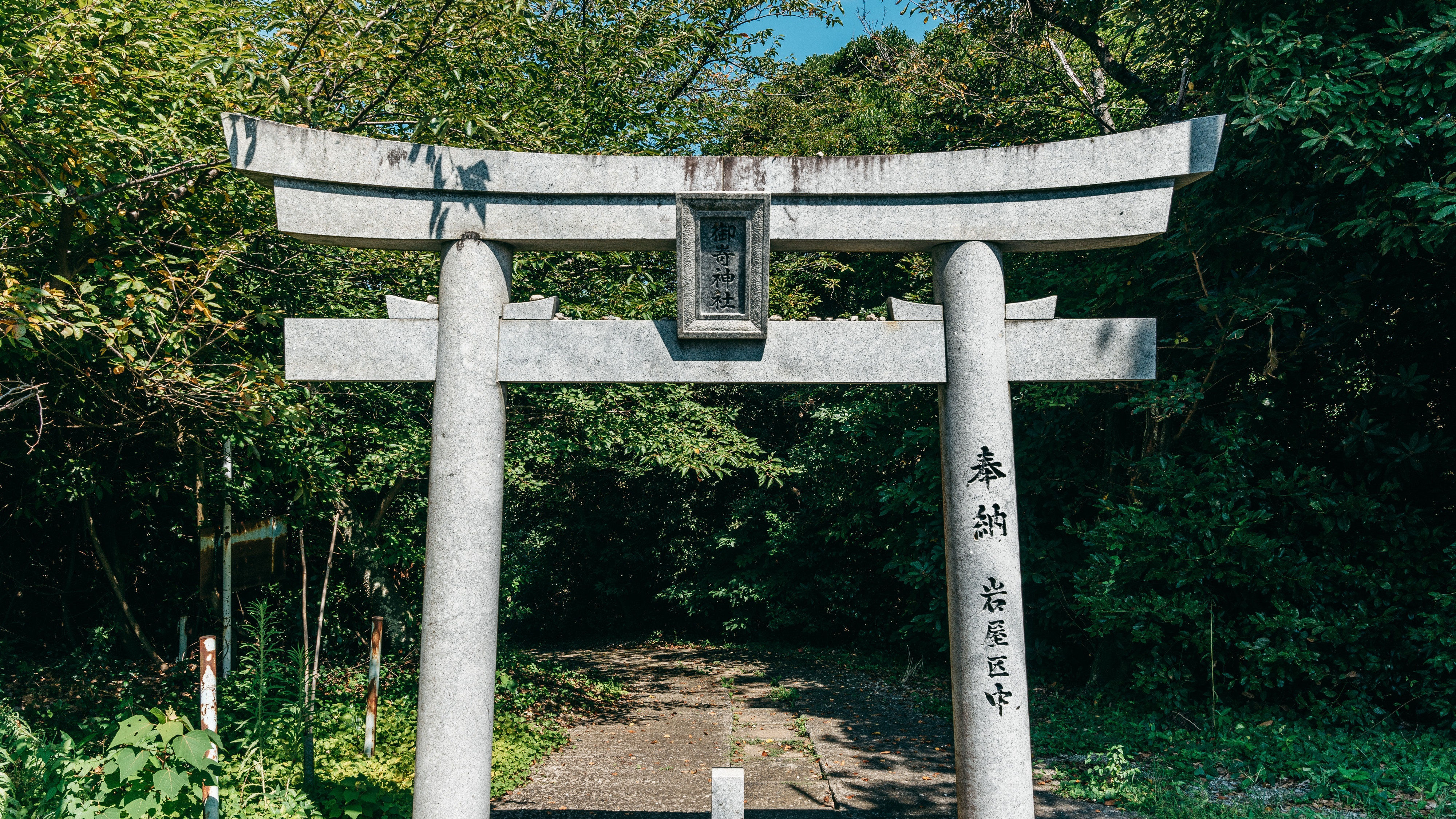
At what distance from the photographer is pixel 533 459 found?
7727mm

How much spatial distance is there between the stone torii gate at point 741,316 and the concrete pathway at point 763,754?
2053 mm

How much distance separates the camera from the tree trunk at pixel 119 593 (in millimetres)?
8203

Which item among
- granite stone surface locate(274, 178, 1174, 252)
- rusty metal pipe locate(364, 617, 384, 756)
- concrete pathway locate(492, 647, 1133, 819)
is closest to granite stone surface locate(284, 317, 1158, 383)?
granite stone surface locate(274, 178, 1174, 252)

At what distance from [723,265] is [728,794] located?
2.38 meters

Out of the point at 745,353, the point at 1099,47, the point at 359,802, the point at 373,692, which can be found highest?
the point at 1099,47

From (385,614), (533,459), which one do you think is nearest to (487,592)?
(533,459)

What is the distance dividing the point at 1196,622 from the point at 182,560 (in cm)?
1063

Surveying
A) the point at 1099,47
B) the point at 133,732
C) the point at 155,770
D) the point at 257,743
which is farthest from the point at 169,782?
the point at 1099,47

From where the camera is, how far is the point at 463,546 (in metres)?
3.88

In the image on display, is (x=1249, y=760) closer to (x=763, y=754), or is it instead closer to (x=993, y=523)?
(x=763, y=754)

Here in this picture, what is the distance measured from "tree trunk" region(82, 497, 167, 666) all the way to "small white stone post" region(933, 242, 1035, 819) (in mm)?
8278

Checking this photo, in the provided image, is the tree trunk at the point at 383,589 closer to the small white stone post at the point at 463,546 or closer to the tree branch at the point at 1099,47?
the small white stone post at the point at 463,546

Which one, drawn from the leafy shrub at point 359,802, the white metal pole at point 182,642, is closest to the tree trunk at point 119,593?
the white metal pole at point 182,642

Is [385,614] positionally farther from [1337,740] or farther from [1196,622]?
[1337,740]
